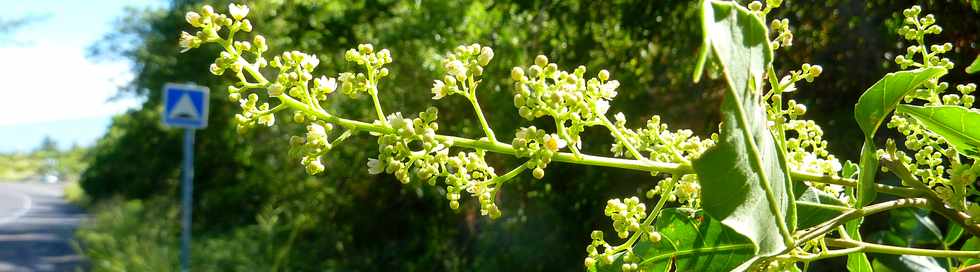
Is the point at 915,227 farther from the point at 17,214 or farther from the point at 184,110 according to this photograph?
the point at 17,214

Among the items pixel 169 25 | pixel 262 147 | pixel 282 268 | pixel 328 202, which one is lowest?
pixel 282 268

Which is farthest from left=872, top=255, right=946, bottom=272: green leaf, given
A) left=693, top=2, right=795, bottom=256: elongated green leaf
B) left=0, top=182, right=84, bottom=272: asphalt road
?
left=0, top=182, right=84, bottom=272: asphalt road

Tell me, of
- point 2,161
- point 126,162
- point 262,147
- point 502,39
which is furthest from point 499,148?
point 2,161

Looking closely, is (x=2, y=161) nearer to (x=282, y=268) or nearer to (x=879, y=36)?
(x=282, y=268)

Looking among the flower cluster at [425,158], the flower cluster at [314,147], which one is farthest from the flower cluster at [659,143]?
the flower cluster at [314,147]

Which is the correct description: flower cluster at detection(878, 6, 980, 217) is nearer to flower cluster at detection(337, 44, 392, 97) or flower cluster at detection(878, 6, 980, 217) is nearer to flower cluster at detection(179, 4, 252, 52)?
flower cluster at detection(337, 44, 392, 97)

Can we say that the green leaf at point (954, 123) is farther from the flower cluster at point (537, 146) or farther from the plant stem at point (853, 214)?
the flower cluster at point (537, 146)

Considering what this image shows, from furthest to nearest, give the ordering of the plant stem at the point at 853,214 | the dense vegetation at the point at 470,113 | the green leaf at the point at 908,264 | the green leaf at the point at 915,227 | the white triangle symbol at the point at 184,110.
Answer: the white triangle symbol at the point at 184,110 → the dense vegetation at the point at 470,113 → the green leaf at the point at 915,227 → the green leaf at the point at 908,264 → the plant stem at the point at 853,214
